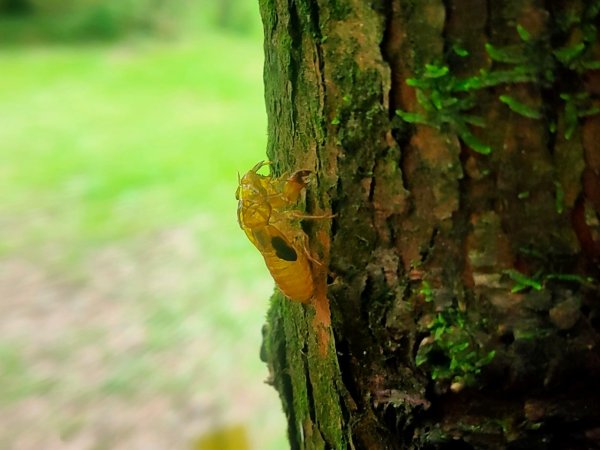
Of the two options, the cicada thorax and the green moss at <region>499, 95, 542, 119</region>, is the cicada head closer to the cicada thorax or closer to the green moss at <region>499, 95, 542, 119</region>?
the cicada thorax

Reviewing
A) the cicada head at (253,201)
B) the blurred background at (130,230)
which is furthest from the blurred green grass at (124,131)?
the cicada head at (253,201)

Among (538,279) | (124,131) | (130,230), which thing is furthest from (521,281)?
(124,131)

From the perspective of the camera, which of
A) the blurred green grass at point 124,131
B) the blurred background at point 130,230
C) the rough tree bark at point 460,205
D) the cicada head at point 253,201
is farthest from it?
the blurred green grass at point 124,131

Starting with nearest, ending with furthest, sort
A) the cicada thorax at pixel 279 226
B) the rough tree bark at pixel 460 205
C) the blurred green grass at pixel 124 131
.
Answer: the rough tree bark at pixel 460 205 < the cicada thorax at pixel 279 226 < the blurred green grass at pixel 124 131

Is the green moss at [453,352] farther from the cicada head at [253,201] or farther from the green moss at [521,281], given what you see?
the cicada head at [253,201]

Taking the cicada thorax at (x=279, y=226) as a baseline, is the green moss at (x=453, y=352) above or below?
below

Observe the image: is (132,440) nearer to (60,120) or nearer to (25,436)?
(25,436)

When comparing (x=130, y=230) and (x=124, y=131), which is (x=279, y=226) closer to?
(x=130, y=230)
